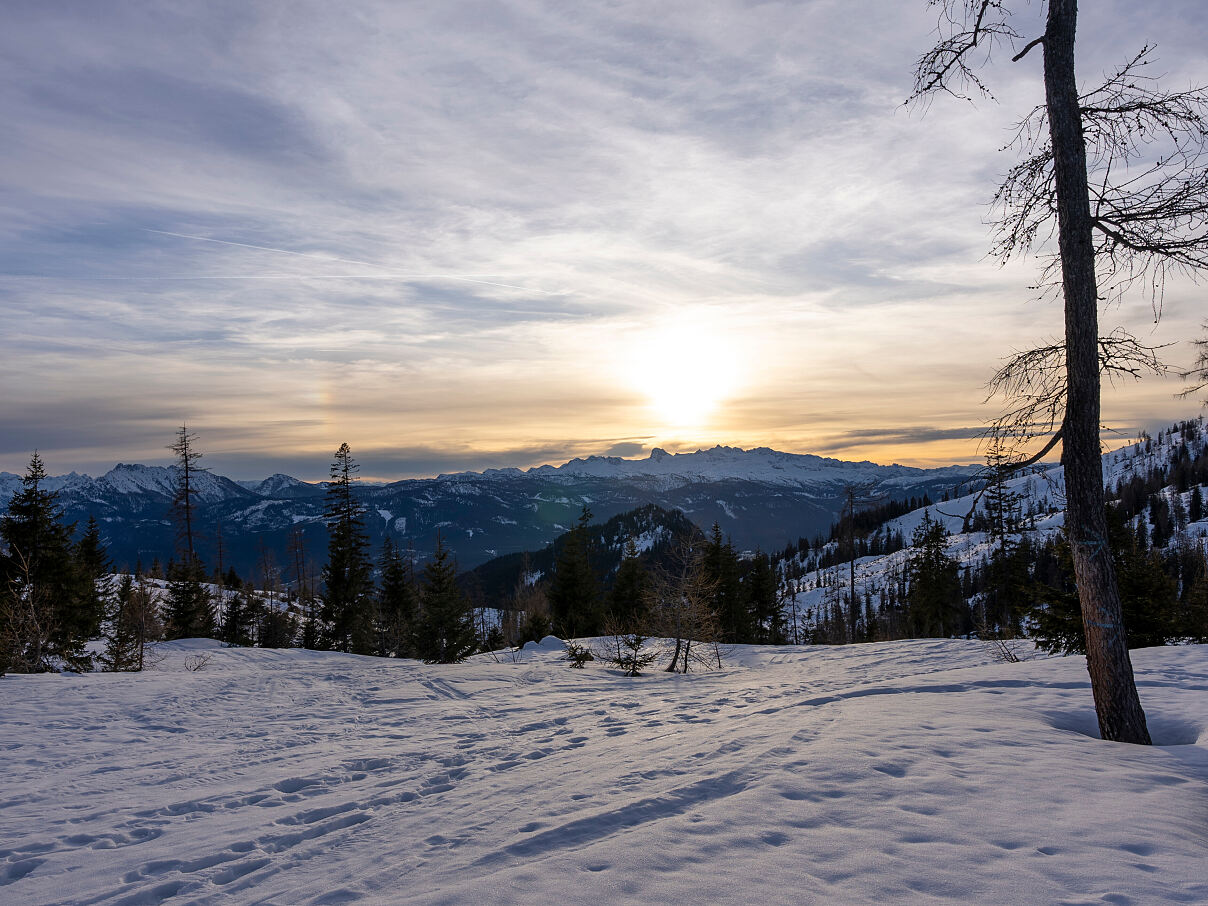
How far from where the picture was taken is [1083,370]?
6.93 m

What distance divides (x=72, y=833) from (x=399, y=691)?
32.8 ft

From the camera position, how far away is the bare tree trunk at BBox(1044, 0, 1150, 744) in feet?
22.7

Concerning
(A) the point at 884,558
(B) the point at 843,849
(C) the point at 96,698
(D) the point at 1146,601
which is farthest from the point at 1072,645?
(A) the point at 884,558

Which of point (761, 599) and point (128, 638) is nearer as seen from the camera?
point (128, 638)

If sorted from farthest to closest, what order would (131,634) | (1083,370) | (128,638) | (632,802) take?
(131,634) → (128,638) → (1083,370) → (632,802)

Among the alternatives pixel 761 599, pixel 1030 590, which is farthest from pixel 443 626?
pixel 1030 590

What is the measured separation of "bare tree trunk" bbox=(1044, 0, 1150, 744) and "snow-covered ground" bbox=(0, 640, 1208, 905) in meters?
0.88

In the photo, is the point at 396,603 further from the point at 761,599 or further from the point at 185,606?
the point at 761,599

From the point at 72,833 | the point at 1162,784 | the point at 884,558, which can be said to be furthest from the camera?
the point at 884,558

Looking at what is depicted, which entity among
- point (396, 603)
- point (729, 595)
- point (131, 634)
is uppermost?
point (131, 634)

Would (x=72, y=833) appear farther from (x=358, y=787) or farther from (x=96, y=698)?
(x=96, y=698)

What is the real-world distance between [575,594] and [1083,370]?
3446 cm

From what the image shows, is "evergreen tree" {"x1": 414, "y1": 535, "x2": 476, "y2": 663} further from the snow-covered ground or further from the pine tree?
the snow-covered ground

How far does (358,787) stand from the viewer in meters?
7.01
